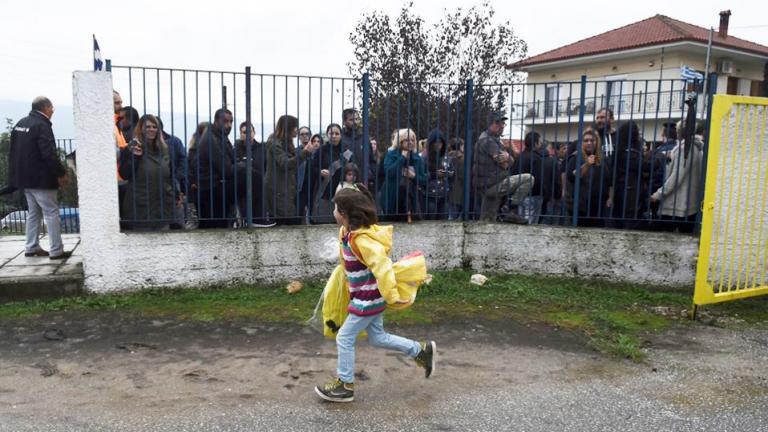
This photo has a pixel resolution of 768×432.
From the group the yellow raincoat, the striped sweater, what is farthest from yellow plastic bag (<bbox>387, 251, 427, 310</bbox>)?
the striped sweater

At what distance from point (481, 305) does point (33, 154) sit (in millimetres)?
4885

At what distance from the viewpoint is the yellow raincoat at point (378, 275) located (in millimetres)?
3502

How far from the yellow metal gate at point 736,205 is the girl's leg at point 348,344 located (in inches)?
133

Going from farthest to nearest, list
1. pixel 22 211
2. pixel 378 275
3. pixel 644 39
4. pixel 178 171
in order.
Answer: pixel 644 39
pixel 22 211
pixel 178 171
pixel 378 275

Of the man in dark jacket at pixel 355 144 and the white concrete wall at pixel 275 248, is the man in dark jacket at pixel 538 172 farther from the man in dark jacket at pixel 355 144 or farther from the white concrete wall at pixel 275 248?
the man in dark jacket at pixel 355 144

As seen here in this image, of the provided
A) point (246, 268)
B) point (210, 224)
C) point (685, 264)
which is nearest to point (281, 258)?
point (246, 268)

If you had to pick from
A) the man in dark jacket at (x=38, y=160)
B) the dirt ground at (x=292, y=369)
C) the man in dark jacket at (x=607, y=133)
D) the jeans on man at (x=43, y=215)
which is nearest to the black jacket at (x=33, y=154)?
the man in dark jacket at (x=38, y=160)

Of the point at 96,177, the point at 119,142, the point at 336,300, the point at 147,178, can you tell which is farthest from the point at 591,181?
the point at 96,177

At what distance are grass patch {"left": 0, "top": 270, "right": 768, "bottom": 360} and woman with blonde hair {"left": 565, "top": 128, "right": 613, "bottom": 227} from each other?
2.63 ft

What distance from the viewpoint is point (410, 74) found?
66.9 ft

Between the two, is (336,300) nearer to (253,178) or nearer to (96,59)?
(253,178)

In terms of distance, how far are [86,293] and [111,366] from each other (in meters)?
1.90

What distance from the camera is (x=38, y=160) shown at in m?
6.16

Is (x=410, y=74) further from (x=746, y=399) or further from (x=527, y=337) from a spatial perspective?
(x=746, y=399)
